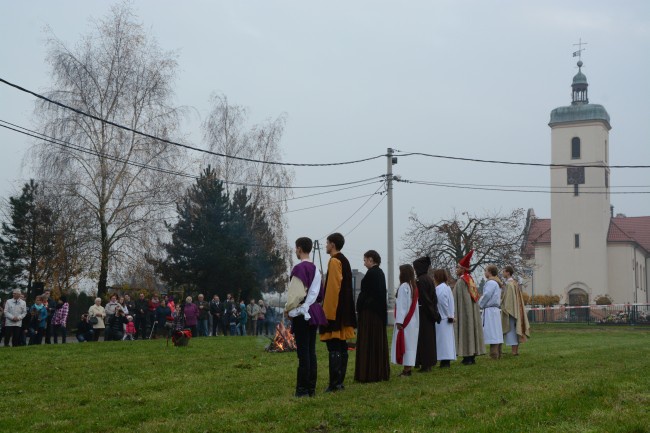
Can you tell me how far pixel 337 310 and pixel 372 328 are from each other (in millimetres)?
1298

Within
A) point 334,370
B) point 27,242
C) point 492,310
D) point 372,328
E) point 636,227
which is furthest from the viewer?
point 636,227

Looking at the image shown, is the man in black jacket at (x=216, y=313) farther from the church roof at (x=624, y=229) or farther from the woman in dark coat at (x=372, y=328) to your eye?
→ the church roof at (x=624, y=229)

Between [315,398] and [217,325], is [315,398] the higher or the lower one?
the lower one

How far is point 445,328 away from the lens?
15.8 meters

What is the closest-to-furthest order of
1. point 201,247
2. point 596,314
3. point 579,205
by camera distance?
point 201,247 < point 596,314 < point 579,205

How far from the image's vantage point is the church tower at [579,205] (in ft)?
268

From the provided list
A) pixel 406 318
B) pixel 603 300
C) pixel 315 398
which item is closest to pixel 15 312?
pixel 406 318

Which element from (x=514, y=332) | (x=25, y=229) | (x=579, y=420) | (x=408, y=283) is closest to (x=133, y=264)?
(x=25, y=229)

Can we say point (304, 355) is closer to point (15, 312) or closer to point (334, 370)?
point (334, 370)

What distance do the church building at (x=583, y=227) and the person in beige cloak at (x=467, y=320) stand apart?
2580 inches

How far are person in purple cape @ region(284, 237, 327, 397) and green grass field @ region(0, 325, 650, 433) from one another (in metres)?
0.30

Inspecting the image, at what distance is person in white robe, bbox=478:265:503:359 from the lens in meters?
17.8

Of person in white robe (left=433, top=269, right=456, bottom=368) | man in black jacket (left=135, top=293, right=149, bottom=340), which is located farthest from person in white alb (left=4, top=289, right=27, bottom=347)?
person in white robe (left=433, top=269, right=456, bottom=368)

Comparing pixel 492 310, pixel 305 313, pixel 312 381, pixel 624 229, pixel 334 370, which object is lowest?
pixel 312 381
